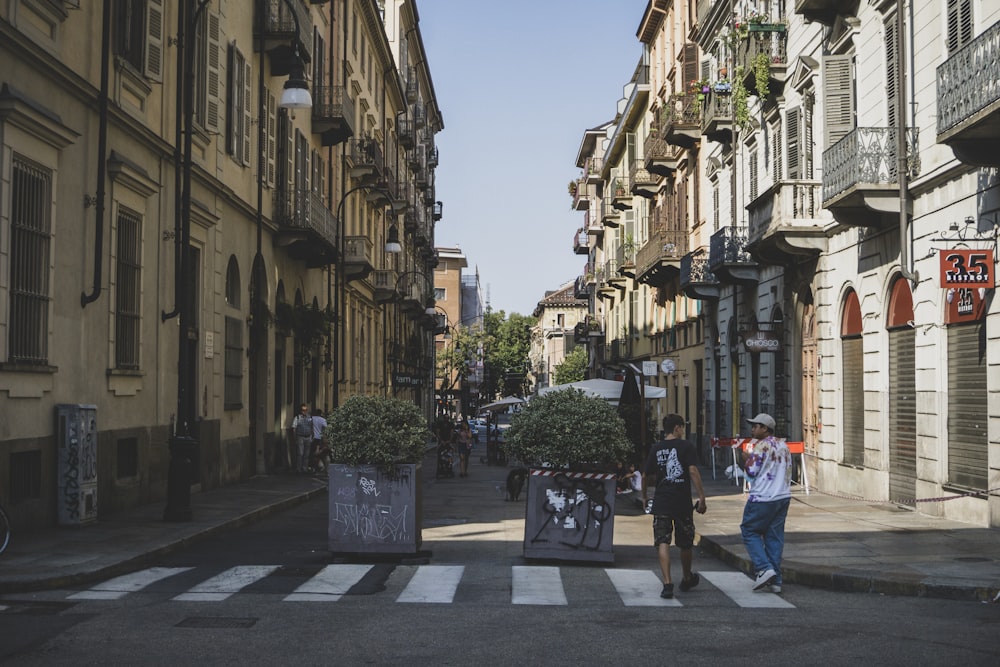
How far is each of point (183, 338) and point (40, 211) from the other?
278cm

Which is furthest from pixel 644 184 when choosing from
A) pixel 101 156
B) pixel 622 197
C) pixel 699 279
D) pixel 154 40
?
pixel 101 156

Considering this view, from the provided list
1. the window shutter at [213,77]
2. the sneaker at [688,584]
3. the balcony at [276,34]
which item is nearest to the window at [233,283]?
the window shutter at [213,77]

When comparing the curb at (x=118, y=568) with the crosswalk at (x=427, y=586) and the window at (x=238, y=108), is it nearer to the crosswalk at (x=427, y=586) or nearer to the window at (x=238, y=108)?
the crosswalk at (x=427, y=586)

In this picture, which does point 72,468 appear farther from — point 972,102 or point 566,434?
point 972,102

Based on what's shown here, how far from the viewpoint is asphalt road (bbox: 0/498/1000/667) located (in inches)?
319

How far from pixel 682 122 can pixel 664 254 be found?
15.3ft

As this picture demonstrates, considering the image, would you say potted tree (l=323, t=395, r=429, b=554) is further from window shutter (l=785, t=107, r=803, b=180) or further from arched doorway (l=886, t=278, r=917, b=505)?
window shutter (l=785, t=107, r=803, b=180)

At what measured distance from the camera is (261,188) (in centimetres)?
2756

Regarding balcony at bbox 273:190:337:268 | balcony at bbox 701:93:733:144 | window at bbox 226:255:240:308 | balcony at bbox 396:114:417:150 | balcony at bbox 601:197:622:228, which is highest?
balcony at bbox 396:114:417:150

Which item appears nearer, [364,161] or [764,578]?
[764,578]

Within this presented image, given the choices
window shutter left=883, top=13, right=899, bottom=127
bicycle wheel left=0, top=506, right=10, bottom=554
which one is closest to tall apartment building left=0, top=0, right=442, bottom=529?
bicycle wheel left=0, top=506, right=10, bottom=554

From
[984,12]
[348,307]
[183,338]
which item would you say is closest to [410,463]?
[183,338]

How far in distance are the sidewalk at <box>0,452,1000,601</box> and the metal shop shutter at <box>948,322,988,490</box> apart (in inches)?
30.4

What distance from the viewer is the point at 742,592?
1149 cm
